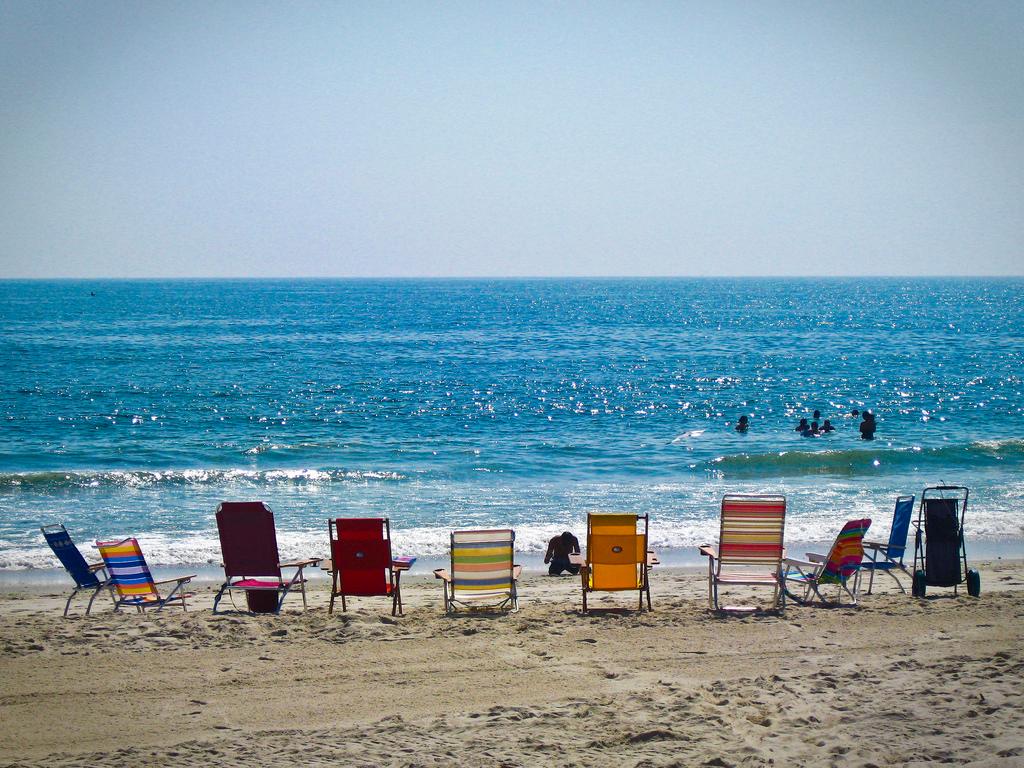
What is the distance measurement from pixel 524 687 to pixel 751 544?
3.34 meters

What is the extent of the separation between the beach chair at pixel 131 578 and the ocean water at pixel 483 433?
413cm

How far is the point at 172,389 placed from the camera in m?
36.3

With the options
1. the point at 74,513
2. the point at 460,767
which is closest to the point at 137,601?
the point at 460,767

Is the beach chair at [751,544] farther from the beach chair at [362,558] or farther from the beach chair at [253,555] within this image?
the beach chair at [253,555]

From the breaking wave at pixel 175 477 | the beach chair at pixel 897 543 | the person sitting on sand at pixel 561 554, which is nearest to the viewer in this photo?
the beach chair at pixel 897 543

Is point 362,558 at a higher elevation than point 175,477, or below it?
higher

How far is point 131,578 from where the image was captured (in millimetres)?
9172

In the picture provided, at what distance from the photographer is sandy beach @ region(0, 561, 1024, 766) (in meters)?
5.50

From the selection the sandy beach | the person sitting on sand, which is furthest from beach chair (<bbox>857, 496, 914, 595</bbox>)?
the person sitting on sand

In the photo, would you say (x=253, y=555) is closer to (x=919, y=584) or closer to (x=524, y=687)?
(x=524, y=687)

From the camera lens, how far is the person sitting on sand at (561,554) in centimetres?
1203

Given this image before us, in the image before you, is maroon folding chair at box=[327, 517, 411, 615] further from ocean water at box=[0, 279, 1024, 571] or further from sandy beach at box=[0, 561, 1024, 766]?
ocean water at box=[0, 279, 1024, 571]

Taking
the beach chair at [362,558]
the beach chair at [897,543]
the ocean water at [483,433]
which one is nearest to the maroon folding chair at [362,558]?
the beach chair at [362,558]

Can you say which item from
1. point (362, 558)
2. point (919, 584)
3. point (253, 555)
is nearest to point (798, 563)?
point (919, 584)
